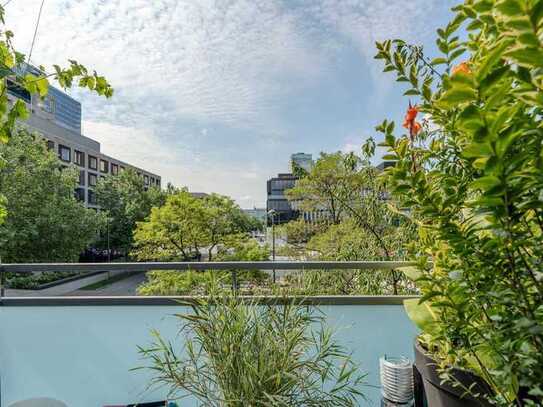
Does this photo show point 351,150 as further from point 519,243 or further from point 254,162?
point 254,162

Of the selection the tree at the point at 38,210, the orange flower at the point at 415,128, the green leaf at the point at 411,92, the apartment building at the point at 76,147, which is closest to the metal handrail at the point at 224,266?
the orange flower at the point at 415,128

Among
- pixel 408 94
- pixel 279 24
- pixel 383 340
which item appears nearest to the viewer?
pixel 408 94

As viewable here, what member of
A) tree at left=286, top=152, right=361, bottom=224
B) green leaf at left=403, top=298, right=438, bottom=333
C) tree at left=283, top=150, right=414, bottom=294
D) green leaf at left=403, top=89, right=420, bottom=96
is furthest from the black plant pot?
tree at left=286, top=152, right=361, bottom=224

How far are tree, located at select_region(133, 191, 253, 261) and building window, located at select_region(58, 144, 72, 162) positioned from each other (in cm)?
1936

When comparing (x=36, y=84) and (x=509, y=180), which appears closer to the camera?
(x=509, y=180)

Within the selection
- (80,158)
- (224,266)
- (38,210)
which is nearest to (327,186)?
(224,266)

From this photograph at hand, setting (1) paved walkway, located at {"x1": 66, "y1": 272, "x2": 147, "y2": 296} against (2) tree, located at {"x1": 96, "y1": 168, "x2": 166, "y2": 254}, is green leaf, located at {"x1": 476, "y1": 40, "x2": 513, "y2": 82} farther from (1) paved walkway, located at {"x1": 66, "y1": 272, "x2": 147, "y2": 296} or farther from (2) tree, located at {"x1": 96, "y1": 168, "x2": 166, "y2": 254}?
(2) tree, located at {"x1": 96, "y1": 168, "x2": 166, "y2": 254}

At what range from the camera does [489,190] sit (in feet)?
1.44

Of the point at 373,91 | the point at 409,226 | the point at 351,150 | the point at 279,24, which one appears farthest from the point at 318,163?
the point at 409,226

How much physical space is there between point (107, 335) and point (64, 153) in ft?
93.3

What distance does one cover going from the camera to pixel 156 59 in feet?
11.9

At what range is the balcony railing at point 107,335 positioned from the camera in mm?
1807

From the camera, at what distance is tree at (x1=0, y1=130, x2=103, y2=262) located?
1134 cm

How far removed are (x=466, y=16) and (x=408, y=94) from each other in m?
0.19
